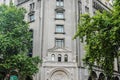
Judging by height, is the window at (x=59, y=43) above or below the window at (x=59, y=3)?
below

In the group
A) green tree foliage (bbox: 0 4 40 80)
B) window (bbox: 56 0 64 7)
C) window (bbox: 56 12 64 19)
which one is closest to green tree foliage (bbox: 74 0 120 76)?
green tree foliage (bbox: 0 4 40 80)

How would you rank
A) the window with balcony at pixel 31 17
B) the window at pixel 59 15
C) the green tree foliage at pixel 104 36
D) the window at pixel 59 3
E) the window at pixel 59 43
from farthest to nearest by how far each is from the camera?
the window with balcony at pixel 31 17
the window at pixel 59 3
the window at pixel 59 15
the window at pixel 59 43
the green tree foliage at pixel 104 36

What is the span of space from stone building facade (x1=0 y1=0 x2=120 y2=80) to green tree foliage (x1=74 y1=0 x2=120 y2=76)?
42.6ft

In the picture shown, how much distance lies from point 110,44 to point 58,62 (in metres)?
16.3

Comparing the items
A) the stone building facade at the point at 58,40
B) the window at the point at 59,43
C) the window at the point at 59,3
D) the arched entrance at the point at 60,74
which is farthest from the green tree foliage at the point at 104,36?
the window at the point at 59,3

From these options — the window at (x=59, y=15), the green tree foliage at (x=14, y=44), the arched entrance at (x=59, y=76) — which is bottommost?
the arched entrance at (x=59, y=76)

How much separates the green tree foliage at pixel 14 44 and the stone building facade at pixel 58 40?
3996 mm

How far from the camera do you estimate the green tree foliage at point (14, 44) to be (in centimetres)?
2802

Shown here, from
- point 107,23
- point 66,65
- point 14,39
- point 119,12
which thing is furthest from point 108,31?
point 66,65

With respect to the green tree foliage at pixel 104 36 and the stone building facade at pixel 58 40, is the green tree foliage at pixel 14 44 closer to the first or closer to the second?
the stone building facade at pixel 58 40

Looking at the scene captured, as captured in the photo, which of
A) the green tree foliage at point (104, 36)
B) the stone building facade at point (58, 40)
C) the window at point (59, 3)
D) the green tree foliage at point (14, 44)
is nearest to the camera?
the green tree foliage at point (104, 36)

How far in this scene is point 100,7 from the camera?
44250 mm

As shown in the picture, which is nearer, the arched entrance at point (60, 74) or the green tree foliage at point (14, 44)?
the green tree foliage at point (14, 44)

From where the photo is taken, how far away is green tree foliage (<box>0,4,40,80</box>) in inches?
1103
